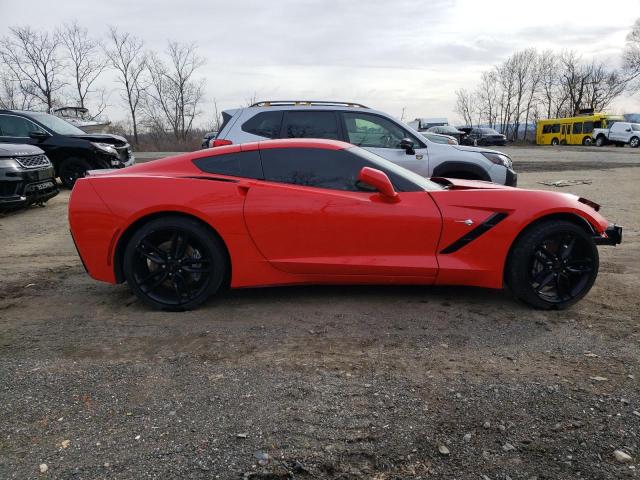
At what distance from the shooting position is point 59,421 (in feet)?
7.71

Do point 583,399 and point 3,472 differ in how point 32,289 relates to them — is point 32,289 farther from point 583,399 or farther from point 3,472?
point 583,399

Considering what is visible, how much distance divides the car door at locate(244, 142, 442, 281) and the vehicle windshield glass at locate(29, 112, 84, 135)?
31.3ft

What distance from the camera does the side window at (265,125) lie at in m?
6.60

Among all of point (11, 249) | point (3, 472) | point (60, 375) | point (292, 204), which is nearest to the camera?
point (3, 472)

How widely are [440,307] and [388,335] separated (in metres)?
0.71

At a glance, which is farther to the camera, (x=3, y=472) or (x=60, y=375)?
(x=60, y=375)

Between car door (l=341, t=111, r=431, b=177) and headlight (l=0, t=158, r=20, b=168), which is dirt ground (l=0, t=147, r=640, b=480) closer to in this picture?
car door (l=341, t=111, r=431, b=177)

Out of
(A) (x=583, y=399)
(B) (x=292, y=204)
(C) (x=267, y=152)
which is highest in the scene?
(C) (x=267, y=152)

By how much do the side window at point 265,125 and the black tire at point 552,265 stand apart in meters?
3.96

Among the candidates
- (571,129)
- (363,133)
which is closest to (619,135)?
(571,129)

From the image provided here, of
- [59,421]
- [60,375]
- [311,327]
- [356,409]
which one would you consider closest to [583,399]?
[356,409]

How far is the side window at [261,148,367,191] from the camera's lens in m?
3.78

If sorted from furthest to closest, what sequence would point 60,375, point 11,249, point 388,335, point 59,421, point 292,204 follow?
point 11,249, point 292,204, point 388,335, point 60,375, point 59,421

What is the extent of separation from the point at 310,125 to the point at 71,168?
7183 mm
